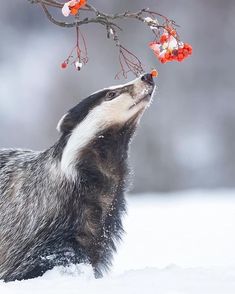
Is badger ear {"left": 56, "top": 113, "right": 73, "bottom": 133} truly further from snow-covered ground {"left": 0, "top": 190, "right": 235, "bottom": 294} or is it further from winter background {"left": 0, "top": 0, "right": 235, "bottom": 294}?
winter background {"left": 0, "top": 0, "right": 235, "bottom": 294}

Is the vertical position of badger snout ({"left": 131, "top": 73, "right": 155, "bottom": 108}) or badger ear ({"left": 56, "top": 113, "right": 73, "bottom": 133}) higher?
badger snout ({"left": 131, "top": 73, "right": 155, "bottom": 108})

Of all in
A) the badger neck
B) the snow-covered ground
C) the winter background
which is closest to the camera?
the snow-covered ground

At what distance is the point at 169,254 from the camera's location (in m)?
8.12

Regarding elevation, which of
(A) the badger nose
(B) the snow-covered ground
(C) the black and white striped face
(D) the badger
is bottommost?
(B) the snow-covered ground

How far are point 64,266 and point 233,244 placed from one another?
3003 millimetres

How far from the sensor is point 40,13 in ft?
50.9

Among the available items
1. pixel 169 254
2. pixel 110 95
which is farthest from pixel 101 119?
pixel 169 254

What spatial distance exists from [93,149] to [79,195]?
0.27 meters

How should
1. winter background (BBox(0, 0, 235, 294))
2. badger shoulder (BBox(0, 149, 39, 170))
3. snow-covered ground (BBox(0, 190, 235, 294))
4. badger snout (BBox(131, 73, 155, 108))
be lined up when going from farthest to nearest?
winter background (BBox(0, 0, 235, 294)) < badger shoulder (BBox(0, 149, 39, 170)) < badger snout (BBox(131, 73, 155, 108)) < snow-covered ground (BBox(0, 190, 235, 294))

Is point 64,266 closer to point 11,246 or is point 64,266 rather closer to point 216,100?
point 11,246

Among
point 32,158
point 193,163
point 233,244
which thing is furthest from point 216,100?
point 32,158

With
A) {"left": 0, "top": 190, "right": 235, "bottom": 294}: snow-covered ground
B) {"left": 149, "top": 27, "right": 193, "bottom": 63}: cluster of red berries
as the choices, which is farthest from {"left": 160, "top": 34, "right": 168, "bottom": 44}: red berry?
{"left": 0, "top": 190, "right": 235, "bottom": 294}: snow-covered ground

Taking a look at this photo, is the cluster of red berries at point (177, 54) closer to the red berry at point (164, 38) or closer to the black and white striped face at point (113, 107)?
the red berry at point (164, 38)

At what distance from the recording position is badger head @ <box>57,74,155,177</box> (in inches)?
216
